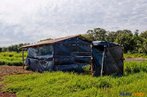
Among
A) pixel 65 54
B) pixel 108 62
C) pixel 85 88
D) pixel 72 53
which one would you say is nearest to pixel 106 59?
pixel 108 62

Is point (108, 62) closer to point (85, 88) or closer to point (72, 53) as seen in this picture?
point (85, 88)

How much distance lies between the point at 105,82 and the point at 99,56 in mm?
4061

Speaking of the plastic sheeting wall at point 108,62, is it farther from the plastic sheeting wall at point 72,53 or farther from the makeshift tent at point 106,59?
the plastic sheeting wall at point 72,53

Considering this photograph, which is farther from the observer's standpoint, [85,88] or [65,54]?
[65,54]

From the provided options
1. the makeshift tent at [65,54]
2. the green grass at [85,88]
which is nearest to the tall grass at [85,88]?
the green grass at [85,88]

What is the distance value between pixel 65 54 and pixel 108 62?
6893mm

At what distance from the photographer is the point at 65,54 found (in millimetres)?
22812

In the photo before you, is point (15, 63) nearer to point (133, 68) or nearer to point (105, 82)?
point (133, 68)

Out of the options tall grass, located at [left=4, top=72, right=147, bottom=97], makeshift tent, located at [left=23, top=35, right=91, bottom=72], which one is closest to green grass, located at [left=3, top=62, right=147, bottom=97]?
tall grass, located at [left=4, top=72, right=147, bottom=97]

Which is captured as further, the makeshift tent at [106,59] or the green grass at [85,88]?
the makeshift tent at [106,59]

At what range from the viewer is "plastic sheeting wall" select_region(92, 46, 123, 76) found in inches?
641

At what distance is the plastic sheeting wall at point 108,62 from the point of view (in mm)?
16288

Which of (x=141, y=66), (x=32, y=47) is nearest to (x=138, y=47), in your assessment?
(x=32, y=47)

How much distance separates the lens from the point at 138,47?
2557 inches
